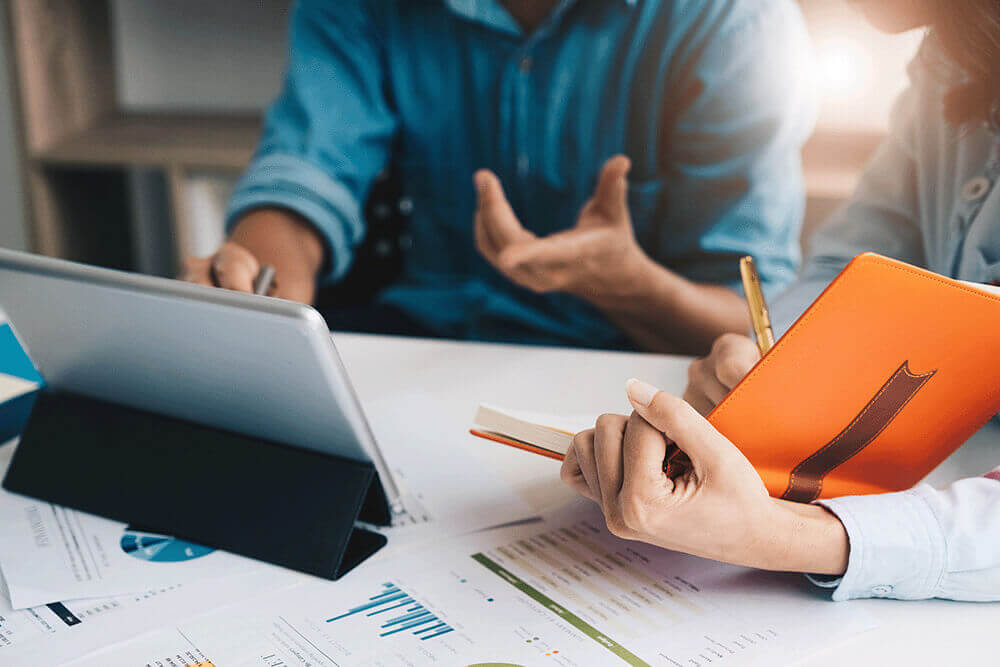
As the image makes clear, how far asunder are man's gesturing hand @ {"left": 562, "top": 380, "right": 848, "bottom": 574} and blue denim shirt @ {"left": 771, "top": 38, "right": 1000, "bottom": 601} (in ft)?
0.10

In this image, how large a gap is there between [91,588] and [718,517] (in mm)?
396

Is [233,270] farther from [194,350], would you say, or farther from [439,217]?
[439,217]

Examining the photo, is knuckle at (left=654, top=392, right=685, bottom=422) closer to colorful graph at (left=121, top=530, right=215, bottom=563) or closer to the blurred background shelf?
colorful graph at (left=121, top=530, right=215, bottom=563)

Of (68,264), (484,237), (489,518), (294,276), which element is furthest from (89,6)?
(489,518)

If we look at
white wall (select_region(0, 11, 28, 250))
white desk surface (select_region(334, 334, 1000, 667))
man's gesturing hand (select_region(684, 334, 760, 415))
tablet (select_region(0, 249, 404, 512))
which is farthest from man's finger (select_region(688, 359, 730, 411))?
white wall (select_region(0, 11, 28, 250))

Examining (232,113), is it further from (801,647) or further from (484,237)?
(801,647)

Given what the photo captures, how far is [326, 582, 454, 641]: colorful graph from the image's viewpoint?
51 cm

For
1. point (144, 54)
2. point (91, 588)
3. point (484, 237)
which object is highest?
point (144, 54)

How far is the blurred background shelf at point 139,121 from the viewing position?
2234 millimetres

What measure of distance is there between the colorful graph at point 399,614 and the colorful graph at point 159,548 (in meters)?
0.13

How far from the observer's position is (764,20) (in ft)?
4.40

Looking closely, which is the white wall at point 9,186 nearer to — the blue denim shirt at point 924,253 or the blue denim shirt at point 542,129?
the blue denim shirt at point 542,129

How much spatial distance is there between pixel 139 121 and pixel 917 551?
2.53 metres

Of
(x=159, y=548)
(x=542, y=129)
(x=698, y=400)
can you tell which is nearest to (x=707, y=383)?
(x=698, y=400)
